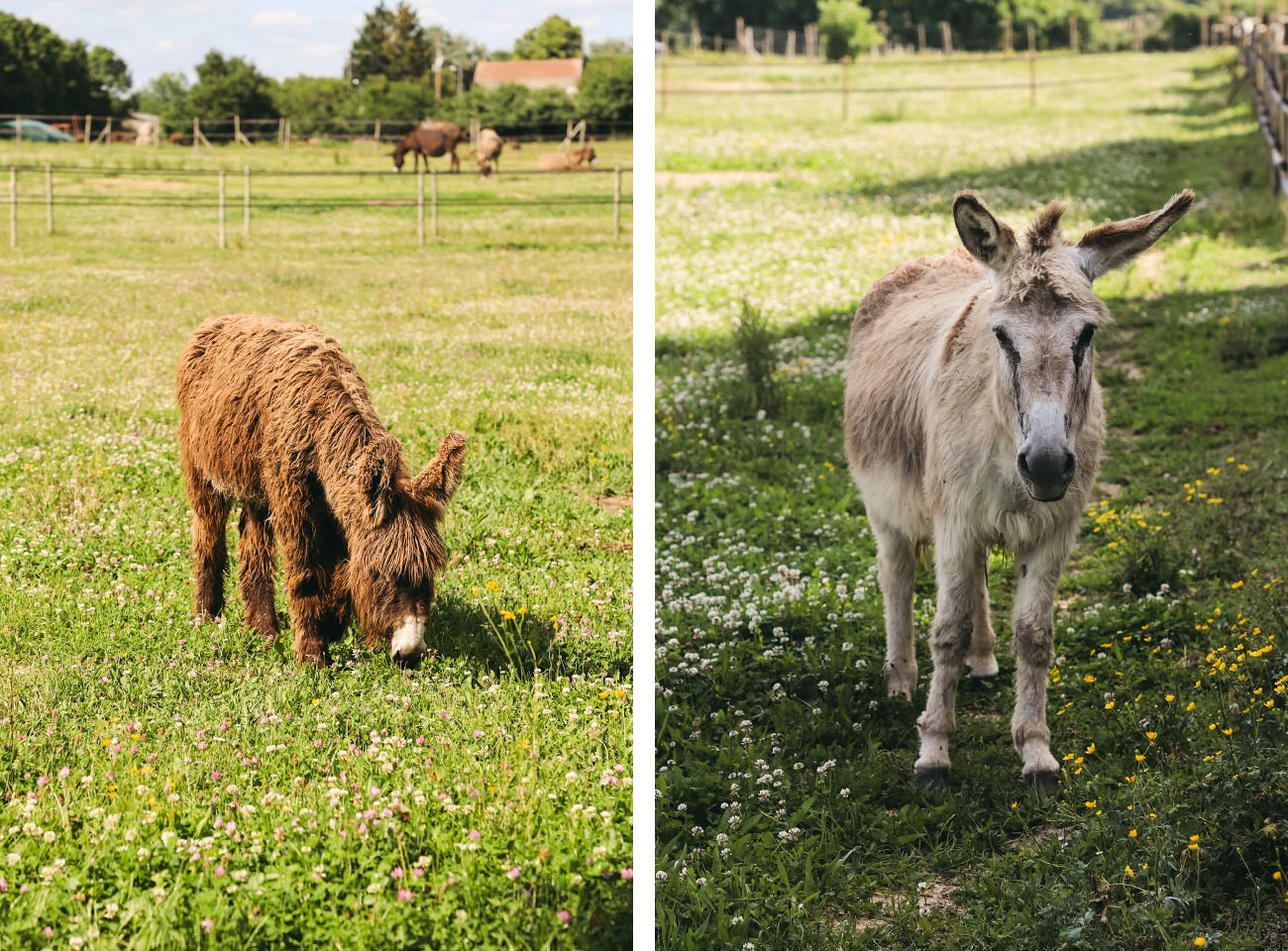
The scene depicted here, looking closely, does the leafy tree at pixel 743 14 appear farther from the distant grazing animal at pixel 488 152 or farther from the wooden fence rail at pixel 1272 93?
the distant grazing animal at pixel 488 152

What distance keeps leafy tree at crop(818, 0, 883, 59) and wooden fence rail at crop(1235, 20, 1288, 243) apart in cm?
2054

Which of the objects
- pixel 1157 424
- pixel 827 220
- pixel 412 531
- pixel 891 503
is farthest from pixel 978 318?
pixel 827 220

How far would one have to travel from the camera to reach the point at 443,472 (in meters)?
3.97

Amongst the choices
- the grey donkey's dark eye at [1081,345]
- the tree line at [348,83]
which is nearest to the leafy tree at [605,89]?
the tree line at [348,83]

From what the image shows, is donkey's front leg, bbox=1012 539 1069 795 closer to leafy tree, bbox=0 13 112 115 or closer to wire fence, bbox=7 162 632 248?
wire fence, bbox=7 162 632 248

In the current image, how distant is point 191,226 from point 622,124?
262 cm

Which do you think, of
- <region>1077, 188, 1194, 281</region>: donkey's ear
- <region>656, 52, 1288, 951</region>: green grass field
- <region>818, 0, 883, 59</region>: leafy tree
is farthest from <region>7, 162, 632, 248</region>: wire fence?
<region>818, 0, 883, 59</region>: leafy tree

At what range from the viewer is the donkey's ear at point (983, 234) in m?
3.74

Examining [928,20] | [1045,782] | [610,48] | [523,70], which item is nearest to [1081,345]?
[1045,782]

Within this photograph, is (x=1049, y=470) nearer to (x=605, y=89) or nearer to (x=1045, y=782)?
(x=1045, y=782)

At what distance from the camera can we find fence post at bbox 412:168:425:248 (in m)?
5.98

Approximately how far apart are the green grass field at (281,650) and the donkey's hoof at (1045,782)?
170 cm

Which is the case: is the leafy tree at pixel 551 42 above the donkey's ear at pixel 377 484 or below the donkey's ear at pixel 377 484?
above

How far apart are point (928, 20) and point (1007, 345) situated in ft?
195
